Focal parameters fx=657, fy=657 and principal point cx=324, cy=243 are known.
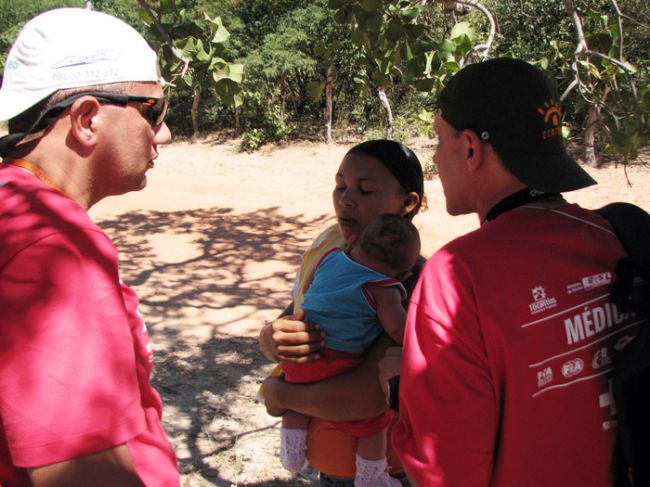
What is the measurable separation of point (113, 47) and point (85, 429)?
0.91 meters

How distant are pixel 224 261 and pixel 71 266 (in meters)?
7.62

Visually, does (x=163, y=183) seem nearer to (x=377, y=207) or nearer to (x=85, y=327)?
(x=377, y=207)

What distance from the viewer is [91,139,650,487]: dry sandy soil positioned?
419 centimetres

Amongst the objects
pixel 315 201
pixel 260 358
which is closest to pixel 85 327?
pixel 260 358

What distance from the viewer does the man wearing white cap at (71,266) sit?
121 cm

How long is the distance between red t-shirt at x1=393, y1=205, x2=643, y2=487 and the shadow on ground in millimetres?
2515

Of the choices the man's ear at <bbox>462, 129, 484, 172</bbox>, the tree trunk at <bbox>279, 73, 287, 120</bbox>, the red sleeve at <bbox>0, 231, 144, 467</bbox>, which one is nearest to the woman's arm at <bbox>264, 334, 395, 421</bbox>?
the man's ear at <bbox>462, 129, 484, 172</bbox>

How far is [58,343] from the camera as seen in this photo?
1.22 m

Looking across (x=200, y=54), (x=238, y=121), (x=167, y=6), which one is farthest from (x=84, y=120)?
(x=238, y=121)

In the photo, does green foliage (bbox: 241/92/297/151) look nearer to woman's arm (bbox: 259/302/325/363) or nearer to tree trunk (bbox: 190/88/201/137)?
tree trunk (bbox: 190/88/201/137)

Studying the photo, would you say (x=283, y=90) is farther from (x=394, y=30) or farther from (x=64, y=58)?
(x=64, y=58)

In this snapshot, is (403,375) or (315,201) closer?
(403,375)

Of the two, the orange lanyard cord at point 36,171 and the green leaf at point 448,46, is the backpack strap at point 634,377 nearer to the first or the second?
the orange lanyard cord at point 36,171

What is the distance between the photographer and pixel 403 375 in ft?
4.86
